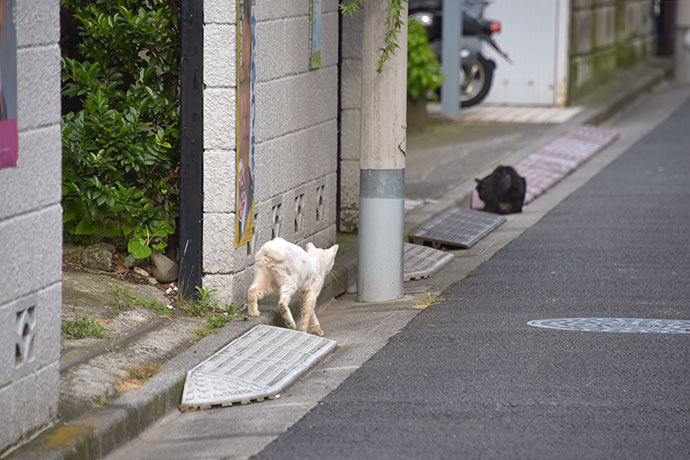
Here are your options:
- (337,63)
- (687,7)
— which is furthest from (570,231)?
(687,7)

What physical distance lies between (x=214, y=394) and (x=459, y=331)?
1.81 metres

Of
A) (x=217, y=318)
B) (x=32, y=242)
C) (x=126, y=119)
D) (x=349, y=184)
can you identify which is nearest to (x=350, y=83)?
(x=349, y=184)

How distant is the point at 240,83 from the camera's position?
655 cm

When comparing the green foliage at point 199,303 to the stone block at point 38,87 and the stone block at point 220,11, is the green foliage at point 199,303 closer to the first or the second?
the stone block at point 220,11

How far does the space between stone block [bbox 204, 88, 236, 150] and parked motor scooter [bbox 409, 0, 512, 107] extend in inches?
440

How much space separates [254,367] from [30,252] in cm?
156

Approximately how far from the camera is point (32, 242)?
4570 mm

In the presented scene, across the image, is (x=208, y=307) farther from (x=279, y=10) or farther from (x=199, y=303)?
(x=279, y=10)

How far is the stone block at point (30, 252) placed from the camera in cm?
439

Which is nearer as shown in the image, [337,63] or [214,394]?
[214,394]

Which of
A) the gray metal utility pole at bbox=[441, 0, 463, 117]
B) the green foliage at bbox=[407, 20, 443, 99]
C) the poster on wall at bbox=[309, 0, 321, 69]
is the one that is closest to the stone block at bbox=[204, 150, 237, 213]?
the poster on wall at bbox=[309, 0, 321, 69]

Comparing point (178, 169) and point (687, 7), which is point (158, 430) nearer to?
point (178, 169)

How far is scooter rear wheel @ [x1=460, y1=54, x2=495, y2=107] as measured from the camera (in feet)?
58.1

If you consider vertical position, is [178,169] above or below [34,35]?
below
